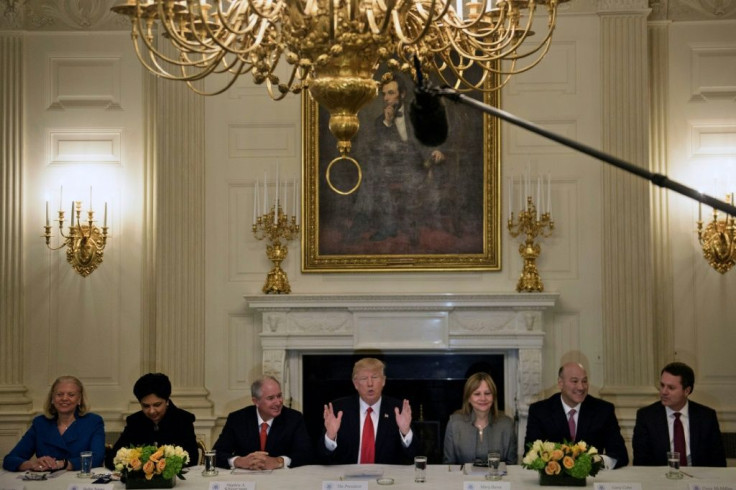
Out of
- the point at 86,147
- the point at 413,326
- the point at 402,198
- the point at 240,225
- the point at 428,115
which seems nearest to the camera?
the point at 428,115

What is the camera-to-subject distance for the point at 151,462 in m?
4.88

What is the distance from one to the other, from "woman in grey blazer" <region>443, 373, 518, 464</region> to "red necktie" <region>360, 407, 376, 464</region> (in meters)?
0.42

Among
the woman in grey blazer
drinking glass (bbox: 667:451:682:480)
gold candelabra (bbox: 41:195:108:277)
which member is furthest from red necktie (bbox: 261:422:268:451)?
gold candelabra (bbox: 41:195:108:277)

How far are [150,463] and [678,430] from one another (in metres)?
2.96

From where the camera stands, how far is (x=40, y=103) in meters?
8.15

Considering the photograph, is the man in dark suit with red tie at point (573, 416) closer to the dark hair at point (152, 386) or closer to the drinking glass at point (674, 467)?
the drinking glass at point (674, 467)

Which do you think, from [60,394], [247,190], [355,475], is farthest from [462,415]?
[247,190]

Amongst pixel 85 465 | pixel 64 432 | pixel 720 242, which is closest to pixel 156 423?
pixel 64 432

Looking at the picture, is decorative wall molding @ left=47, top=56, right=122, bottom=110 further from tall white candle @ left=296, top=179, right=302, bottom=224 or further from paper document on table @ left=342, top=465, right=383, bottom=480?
paper document on table @ left=342, top=465, right=383, bottom=480

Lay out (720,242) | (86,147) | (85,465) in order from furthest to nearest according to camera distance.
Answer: (86,147) → (720,242) → (85,465)

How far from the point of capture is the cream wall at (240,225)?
7785 millimetres

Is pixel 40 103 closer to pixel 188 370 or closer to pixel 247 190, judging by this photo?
pixel 247 190

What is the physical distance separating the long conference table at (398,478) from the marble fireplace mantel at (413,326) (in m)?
2.23

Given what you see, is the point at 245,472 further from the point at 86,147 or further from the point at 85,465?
the point at 86,147
